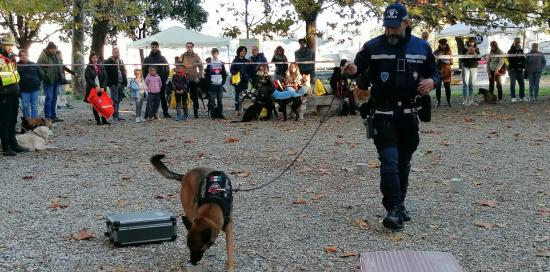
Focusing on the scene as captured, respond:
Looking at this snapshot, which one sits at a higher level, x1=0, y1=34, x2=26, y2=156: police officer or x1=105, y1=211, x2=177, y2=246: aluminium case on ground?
x1=0, y1=34, x2=26, y2=156: police officer

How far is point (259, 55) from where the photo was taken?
1814cm

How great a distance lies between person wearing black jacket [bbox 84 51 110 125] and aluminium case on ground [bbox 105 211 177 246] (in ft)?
35.6

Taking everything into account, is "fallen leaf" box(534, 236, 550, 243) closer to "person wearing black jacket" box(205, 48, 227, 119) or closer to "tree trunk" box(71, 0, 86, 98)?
"person wearing black jacket" box(205, 48, 227, 119)

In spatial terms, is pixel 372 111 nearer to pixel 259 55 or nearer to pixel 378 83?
pixel 378 83

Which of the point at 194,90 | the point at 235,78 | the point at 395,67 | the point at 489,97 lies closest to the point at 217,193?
the point at 395,67

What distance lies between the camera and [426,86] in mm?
5871

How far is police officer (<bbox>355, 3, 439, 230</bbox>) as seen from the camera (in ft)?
19.4

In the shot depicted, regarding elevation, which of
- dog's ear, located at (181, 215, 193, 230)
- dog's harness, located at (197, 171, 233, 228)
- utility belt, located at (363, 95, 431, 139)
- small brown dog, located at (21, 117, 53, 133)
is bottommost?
small brown dog, located at (21, 117, 53, 133)

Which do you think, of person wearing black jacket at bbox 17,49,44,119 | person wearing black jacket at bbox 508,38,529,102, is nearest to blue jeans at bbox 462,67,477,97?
person wearing black jacket at bbox 508,38,529,102

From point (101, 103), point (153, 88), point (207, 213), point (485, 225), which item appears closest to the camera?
point (207, 213)

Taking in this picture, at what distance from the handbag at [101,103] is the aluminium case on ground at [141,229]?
1067 centimetres

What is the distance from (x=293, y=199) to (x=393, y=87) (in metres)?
2.02

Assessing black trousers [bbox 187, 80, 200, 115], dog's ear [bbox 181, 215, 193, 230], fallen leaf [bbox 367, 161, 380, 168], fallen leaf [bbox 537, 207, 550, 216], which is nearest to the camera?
dog's ear [bbox 181, 215, 193, 230]

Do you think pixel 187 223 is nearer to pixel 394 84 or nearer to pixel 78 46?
pixel 394 84
